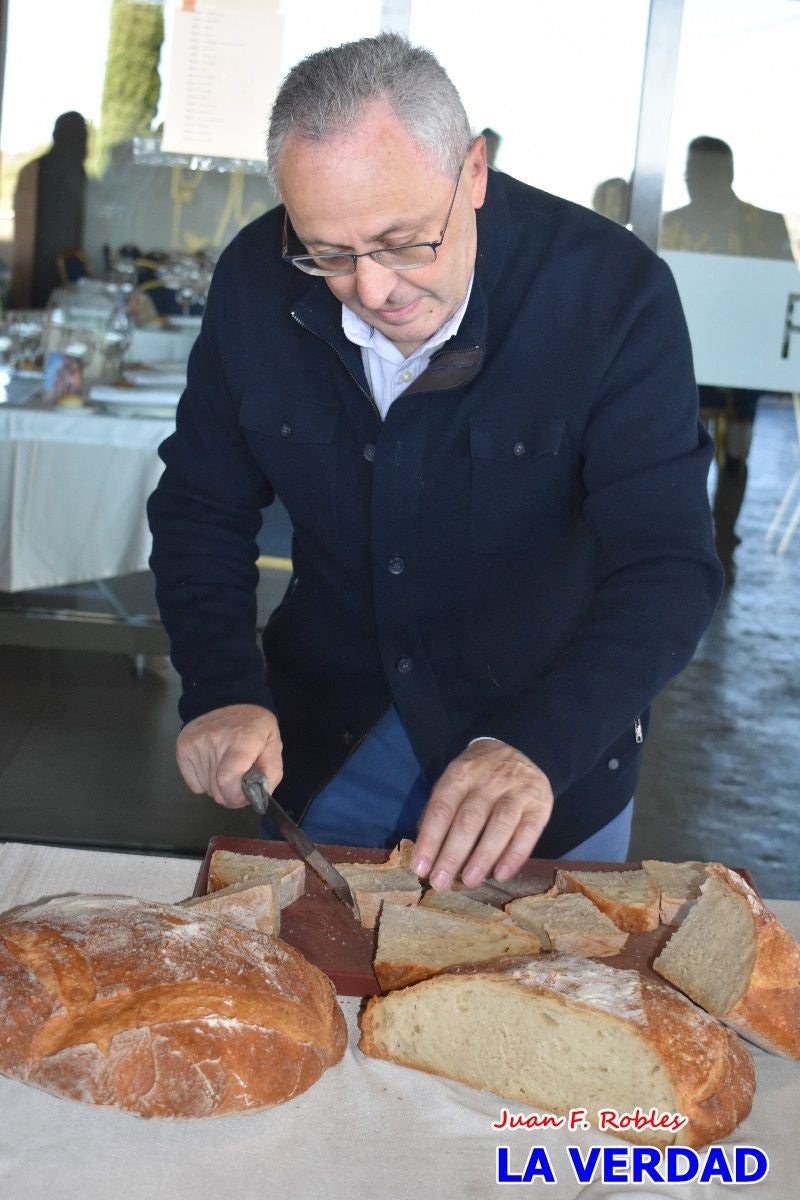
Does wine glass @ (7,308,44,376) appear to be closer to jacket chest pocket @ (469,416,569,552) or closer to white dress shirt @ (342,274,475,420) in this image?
white dress shirt @ (342,274,475,420)

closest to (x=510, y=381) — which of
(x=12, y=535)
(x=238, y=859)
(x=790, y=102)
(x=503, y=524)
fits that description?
(x=503, y=524)

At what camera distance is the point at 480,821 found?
1.38 metres

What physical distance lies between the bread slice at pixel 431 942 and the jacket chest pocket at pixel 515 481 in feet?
1.71

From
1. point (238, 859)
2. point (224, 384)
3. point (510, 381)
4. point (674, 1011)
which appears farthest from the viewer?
point (224, 384)

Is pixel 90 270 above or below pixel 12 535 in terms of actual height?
above


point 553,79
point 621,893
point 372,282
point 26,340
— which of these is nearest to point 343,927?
point 621,893

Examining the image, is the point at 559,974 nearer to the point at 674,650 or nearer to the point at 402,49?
the point at 674,650

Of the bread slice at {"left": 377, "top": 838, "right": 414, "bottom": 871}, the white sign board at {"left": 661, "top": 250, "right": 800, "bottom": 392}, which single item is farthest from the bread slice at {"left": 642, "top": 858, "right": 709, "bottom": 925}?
the white sign board at {"left": 661, "top": 250, "right": 800, "bottom": 392}

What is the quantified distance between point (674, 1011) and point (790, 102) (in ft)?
12.1

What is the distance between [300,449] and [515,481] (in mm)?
296

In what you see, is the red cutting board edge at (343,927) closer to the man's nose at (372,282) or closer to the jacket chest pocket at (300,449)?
the jacket chest pocket at (300,449)

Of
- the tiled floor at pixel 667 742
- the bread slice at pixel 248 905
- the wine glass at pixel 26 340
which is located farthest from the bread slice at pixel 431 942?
the wine glass at pixel 26 340

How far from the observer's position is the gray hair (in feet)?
4.66

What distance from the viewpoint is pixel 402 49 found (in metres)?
1.49
